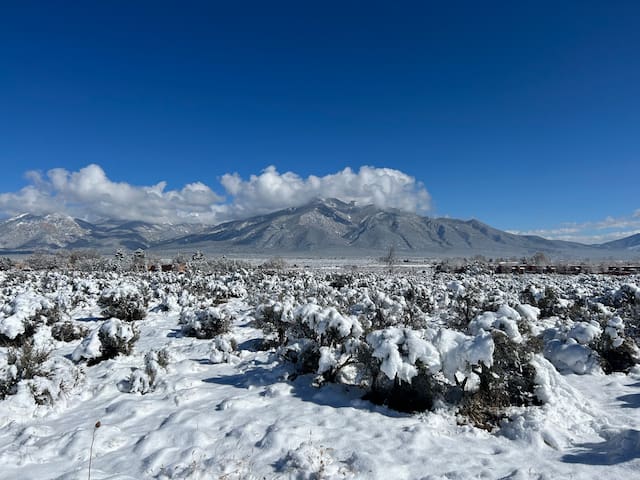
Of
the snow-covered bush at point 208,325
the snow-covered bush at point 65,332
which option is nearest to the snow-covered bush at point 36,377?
the snow-covered bush at point 65,332

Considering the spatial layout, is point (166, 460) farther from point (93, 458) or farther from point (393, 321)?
point (393, 321)

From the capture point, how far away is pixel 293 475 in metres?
4.69

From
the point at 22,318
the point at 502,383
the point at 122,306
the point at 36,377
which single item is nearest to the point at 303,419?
the point at 502,383

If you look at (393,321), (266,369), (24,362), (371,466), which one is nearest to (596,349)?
(393,321)

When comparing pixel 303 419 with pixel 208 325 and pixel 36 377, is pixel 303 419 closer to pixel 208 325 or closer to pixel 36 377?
pixel 36 377

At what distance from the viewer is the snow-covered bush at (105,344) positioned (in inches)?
376

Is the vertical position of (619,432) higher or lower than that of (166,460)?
higher

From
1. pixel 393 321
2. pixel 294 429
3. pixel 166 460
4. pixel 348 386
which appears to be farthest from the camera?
pixel 393 321

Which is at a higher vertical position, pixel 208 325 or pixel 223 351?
pixel 208 325

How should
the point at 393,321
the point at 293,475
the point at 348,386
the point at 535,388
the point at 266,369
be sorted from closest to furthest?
the point at 293,475, the point at 535,388, the point at 348,386, the point at 266,369, the point at 393,321

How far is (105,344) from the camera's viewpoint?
9.98m

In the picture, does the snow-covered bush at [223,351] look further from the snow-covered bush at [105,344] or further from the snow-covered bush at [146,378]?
the snow-covered bush at [105,344]

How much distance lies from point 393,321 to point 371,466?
8217 millimetres

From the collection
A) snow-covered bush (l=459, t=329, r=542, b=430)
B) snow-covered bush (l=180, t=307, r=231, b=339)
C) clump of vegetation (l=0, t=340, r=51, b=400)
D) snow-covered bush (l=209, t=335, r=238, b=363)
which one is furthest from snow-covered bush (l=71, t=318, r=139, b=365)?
snow-covered bush (l=459, t=329, r=542, b=430)
